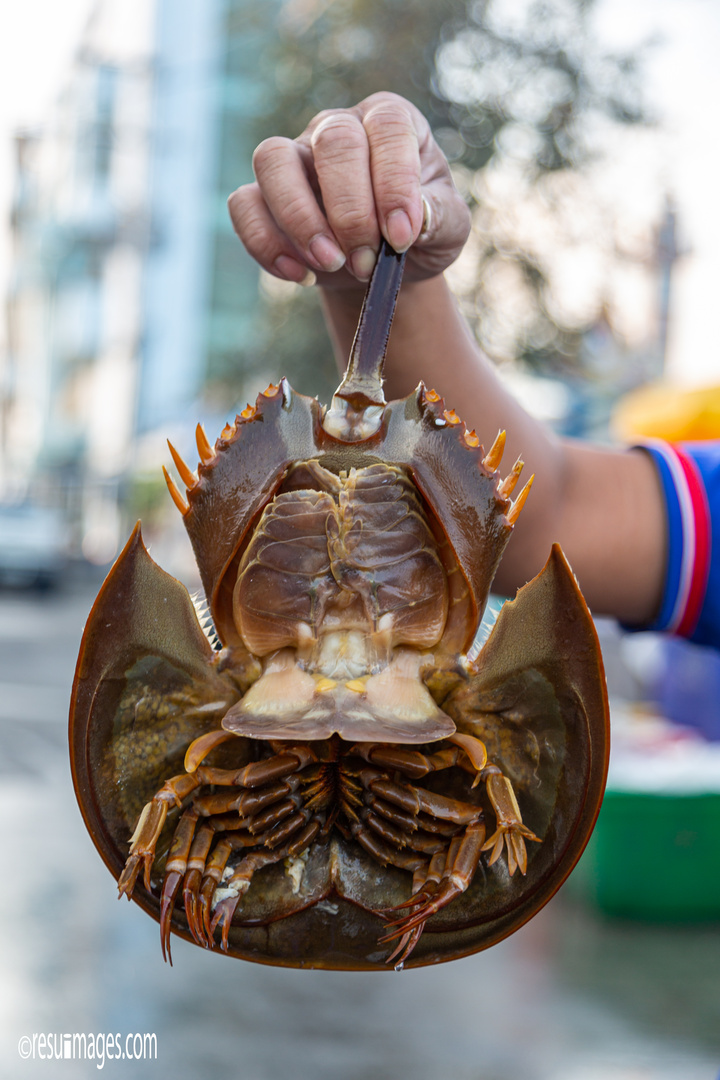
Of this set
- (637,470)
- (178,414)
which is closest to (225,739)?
(637,470)

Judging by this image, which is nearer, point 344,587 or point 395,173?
point 344,587

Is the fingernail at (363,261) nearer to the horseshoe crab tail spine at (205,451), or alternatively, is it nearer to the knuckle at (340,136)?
the knuckle at (340,136)

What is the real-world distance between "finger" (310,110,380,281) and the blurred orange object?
3.36m

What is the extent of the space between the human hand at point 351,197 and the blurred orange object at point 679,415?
3146 mm

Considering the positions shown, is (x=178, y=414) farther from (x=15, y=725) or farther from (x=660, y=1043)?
(x=660, y=1043)

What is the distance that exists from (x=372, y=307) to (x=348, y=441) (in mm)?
166

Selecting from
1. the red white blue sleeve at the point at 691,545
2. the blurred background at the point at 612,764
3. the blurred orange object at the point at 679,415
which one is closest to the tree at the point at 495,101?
the blurred background at the point at 612,764

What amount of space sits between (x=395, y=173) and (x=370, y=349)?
255 millimetres

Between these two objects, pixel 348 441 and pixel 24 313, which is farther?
pixel 24 313

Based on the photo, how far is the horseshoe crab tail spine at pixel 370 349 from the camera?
44.2 inches

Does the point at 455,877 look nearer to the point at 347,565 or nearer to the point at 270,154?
the point at 347,565

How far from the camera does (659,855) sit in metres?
4.88

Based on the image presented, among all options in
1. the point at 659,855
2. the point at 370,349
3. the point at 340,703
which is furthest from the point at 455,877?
the point at 659,855

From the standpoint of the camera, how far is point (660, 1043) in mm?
3930
